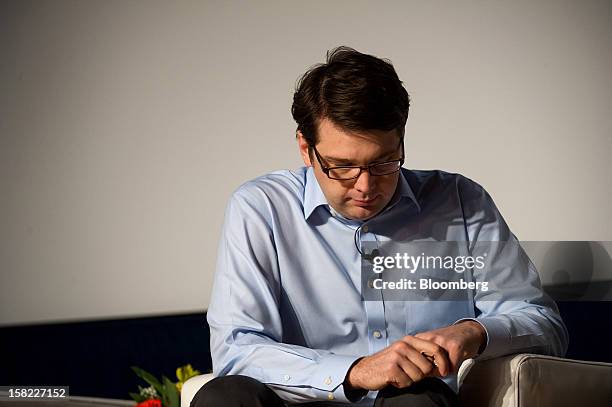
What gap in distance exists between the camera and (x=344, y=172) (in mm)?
1778

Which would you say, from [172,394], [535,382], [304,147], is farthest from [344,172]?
[172,394]

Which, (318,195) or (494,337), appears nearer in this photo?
(494,337)

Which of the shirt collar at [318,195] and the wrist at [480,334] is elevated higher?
the shirt collar at [318,195]

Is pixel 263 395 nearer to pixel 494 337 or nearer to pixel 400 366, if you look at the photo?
pixel 400 366

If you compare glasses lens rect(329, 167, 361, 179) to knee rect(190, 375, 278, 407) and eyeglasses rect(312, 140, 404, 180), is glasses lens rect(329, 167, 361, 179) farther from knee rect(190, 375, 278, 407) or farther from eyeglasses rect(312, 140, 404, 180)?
knee rect(190, 375, 278, 407)

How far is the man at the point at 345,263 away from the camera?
1675 mm

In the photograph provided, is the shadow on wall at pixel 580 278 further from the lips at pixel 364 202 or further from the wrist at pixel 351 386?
the wrist at pixel 351 386

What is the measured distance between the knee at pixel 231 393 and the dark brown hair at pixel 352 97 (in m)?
0.52

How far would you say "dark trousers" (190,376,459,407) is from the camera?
5.00ft

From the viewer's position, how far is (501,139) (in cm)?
294

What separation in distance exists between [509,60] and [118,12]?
136 cm

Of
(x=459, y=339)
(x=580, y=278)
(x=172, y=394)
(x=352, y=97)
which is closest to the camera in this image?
(x=459, y=339)

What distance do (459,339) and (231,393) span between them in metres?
0.43

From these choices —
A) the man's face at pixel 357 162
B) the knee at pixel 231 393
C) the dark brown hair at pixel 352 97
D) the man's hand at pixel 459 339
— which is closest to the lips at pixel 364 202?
the man's face at pixel 357 162
